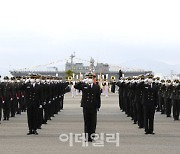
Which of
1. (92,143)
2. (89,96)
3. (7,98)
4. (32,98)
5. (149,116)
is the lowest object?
(92,143)

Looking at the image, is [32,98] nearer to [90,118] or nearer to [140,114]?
[90,118]

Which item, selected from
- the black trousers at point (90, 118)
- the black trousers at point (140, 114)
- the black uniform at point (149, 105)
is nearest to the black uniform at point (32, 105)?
the black trousers at point (90, 118)

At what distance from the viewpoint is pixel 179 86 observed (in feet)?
85.7

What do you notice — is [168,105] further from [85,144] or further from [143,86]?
[85,144]

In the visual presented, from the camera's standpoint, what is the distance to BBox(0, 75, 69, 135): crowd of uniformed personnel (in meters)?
18.6

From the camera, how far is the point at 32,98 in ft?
60.9

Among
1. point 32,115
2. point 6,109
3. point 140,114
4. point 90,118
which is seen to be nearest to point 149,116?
point 140,114

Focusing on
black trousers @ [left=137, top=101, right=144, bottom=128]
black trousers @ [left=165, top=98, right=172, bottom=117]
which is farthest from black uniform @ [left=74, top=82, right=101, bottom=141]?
black trousers @ [left=165, top=98, right=172, bottom=117]

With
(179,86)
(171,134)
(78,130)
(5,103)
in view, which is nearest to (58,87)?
(5,103)

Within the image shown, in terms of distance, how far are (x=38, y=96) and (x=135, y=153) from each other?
229 inches

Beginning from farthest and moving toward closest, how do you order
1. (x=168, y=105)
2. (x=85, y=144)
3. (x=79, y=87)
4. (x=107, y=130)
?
(x=168, y=105) < (x=107, y=130) < (x=79, y=87) < (x=85, y=144)

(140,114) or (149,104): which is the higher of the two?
(149,104)

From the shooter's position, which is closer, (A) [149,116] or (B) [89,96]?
(B) [89,96]

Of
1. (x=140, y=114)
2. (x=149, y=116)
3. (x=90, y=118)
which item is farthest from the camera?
(x=140, y=114)
